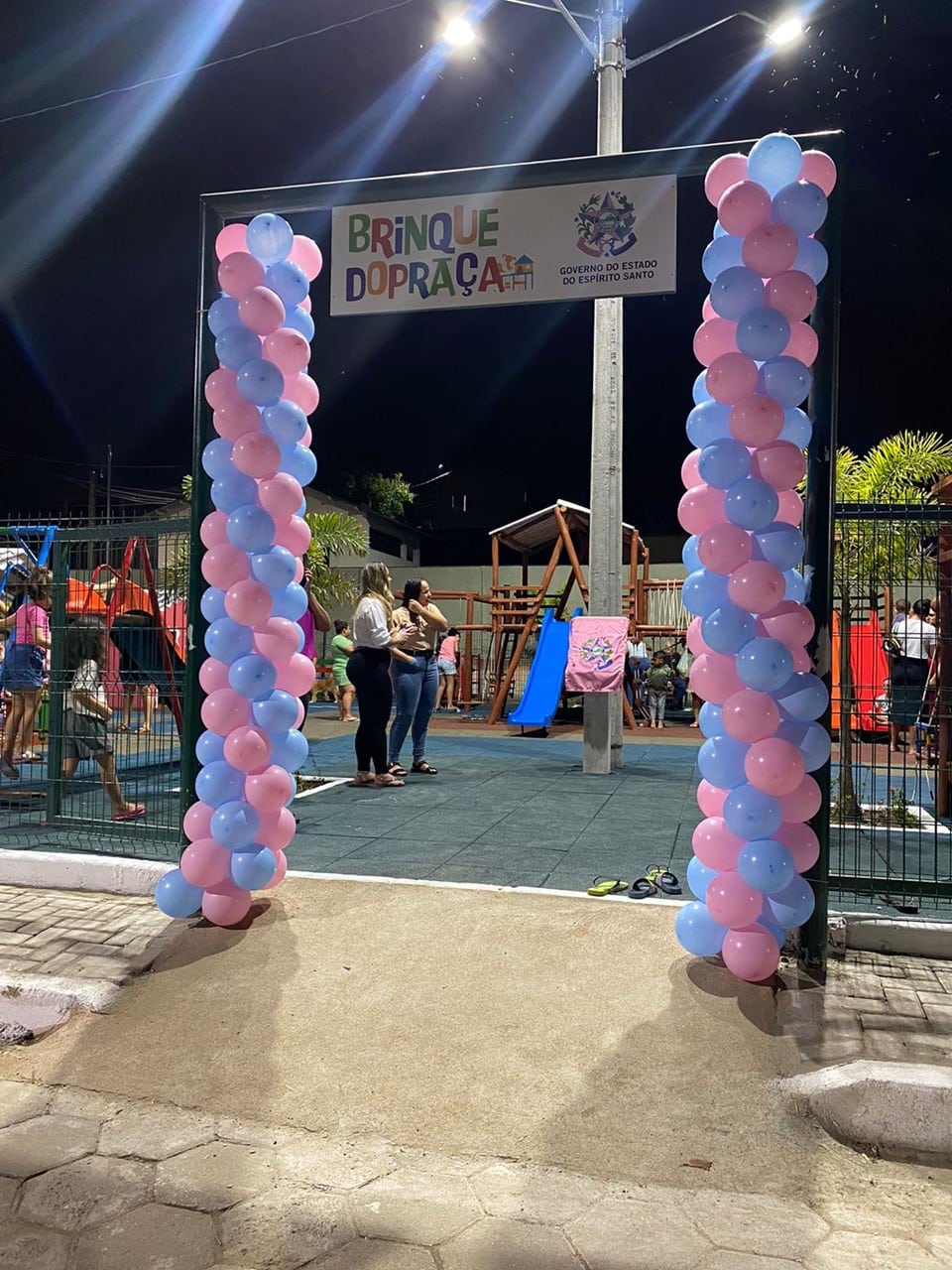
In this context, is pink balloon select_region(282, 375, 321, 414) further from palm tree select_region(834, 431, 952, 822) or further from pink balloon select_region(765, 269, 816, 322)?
palm tree select_region(834, 431, 952, 822)

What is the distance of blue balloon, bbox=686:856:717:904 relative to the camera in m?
3.65

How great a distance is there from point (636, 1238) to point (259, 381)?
3548 millimetres

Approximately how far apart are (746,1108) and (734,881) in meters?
0.82

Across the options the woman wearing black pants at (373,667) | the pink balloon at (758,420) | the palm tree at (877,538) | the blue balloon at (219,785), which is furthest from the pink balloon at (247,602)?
the woman wearing black pants at (373,667)

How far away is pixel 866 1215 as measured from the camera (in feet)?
8.21

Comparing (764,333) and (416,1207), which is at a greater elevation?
(764,333)

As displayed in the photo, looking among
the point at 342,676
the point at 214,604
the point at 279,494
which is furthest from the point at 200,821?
the point at 342,676

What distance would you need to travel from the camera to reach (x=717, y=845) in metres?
3.60

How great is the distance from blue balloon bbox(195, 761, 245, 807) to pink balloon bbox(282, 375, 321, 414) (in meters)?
1.78

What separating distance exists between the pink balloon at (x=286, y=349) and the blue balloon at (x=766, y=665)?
2.47m

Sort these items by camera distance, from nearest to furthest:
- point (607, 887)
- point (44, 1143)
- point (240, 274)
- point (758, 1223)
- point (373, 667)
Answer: point (758, 1223)
point (44, 1143)
point (240, 274)
point (607, 887)
point (373, 667)

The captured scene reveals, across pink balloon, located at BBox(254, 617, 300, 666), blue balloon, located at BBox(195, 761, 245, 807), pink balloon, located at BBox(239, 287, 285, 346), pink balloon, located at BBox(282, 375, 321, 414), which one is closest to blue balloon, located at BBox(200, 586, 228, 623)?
pink balloon, located at BBox(254, 617, 300, 666)

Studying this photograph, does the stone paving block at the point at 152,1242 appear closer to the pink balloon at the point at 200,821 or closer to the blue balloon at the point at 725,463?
the pink balloon at the point at 200,821

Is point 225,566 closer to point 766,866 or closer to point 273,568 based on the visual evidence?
point 273,568
